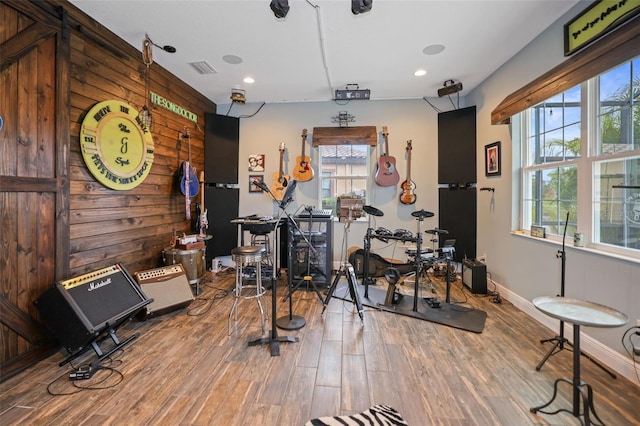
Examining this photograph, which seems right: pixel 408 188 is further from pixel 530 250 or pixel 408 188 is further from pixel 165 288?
pixel 165 288

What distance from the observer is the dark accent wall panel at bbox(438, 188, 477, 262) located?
160 inches

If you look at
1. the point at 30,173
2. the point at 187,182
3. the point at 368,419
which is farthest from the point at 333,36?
the point at 368,419

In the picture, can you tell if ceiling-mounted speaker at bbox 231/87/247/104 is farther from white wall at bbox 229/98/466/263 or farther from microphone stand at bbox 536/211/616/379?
microphone stand at bbox 536/211/616/379

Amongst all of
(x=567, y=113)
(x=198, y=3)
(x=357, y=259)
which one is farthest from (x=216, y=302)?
(x=567, y=113)

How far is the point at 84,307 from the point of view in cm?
206

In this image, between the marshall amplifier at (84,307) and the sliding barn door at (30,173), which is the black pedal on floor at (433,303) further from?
the sliding barn door at (30,173)

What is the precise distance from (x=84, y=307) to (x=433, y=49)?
402cm

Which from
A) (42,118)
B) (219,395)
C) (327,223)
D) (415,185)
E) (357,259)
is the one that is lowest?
(219,395)

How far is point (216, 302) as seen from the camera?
127 inches

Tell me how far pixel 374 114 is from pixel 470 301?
123 inches

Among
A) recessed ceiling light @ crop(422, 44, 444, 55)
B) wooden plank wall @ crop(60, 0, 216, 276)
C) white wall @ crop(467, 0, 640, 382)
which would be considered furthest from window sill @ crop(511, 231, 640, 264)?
wooden plank wall @ crop(60, 0, 216, 276)

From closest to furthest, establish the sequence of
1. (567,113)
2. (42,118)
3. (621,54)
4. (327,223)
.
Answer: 1. (621,54)
2. (42,118)
3. (567,113)
4. (327,223)

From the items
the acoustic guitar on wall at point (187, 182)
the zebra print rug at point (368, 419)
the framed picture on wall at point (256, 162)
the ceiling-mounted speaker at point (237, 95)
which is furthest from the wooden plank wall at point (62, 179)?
the zebra print rug at point (368, 419)

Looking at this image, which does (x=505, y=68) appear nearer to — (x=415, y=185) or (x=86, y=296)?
(x=415, y=185)
